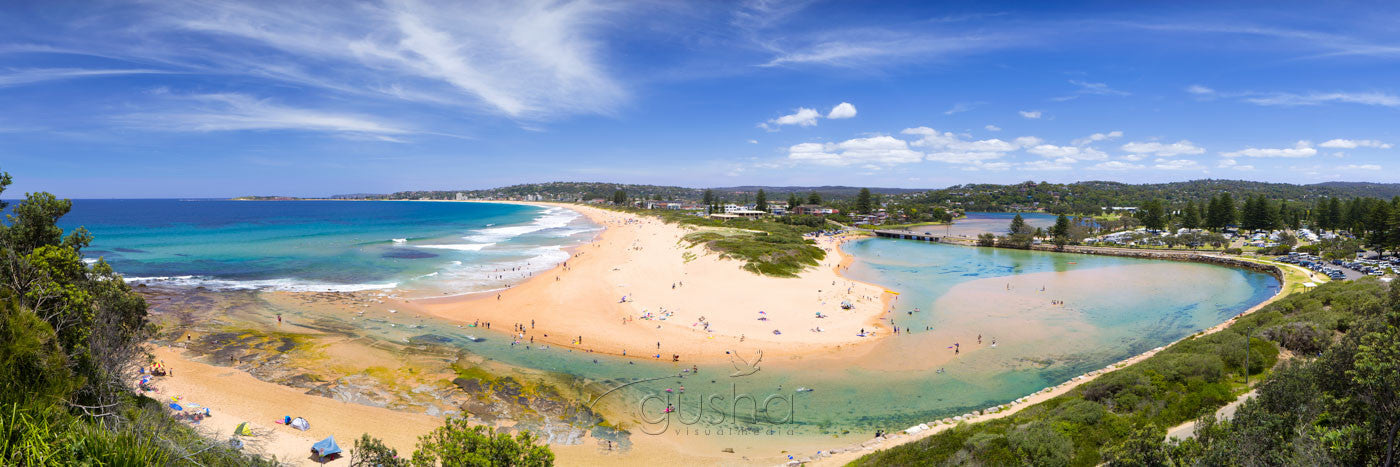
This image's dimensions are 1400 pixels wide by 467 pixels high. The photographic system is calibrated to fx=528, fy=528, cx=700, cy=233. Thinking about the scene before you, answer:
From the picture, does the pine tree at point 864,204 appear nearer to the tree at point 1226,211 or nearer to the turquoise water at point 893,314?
the turquoise water at point 893,314

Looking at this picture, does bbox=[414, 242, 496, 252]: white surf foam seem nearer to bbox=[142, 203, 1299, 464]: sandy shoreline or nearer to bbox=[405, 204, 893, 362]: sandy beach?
→ bbox=[142, 203, 1299, 464]: sandy shoreline

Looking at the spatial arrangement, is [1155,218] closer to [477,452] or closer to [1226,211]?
[1226,211]

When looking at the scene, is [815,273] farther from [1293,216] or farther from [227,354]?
[1293,216]

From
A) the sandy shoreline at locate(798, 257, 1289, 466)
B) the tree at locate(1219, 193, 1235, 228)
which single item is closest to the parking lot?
the tree at locate(1219, 193, 1235, 228)

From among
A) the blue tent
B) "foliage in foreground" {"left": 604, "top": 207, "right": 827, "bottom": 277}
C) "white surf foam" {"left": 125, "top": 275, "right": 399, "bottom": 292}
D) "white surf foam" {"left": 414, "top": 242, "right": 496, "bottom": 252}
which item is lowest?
the blue tent

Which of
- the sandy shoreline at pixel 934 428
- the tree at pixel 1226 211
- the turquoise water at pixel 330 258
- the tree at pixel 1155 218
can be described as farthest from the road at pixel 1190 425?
the tree at pixel 1155 218

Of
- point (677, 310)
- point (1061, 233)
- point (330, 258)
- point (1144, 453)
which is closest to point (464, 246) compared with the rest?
point (330, 258)

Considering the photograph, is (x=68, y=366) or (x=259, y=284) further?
(x=259, y=284)
